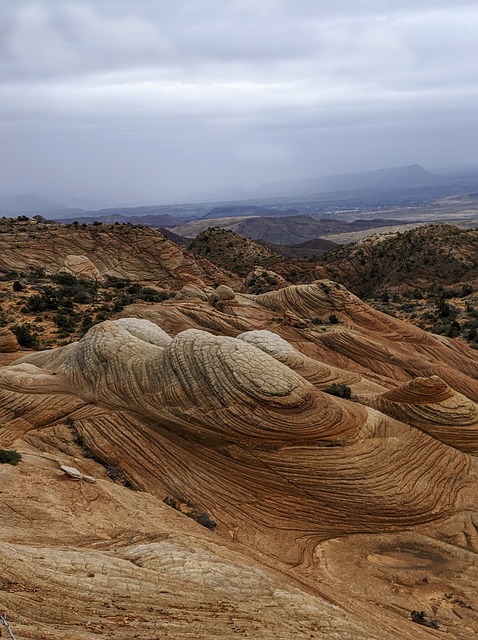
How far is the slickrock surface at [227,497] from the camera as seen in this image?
792 cm

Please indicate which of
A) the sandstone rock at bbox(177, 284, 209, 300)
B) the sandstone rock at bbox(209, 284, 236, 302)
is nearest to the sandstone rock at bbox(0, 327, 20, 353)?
the sandstone rock at bbox(209, 284, 236, 302)

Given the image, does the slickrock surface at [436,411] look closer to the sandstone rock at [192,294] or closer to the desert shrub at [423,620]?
the desert shrub at [423,620]

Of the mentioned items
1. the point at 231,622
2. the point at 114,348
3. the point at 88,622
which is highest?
the point at 114,348

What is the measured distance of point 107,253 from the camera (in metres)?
61.5

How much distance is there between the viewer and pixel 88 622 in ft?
22.9

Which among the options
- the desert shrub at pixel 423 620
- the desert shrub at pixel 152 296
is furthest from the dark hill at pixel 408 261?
the desert shrub at pixel 423 620

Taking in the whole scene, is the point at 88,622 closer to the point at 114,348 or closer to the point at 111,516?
the point at 111,516

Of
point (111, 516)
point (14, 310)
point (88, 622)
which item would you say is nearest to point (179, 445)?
point (111, 516)

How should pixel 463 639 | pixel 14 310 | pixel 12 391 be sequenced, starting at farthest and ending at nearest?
pixel 14 310 → pixel 12 391 → pixel 463 639

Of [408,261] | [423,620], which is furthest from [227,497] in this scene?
[408,261]

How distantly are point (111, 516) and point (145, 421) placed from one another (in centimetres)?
453

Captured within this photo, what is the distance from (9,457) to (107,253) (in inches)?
1994

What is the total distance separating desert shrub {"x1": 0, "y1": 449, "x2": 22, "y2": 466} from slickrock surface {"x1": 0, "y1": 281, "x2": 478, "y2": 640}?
504 mm

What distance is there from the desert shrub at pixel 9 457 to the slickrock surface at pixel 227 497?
0.50m
